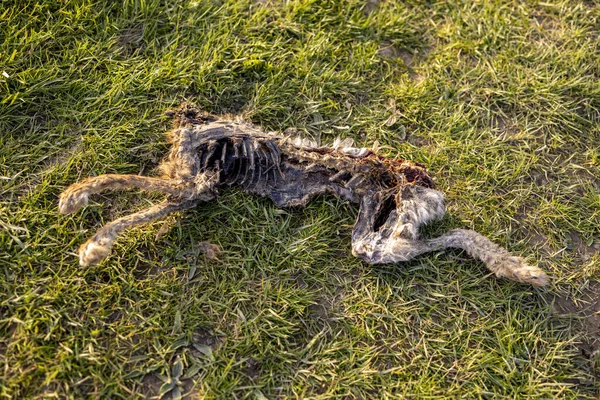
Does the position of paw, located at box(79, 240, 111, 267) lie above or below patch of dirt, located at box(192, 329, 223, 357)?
above

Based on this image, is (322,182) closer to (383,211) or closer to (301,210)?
(301,210)

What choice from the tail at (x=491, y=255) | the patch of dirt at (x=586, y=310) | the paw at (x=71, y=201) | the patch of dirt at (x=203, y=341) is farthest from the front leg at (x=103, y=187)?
the patch of dirt at (x=586, y=310)

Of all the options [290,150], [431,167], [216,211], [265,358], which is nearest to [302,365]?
[265,358]

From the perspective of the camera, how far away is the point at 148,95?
128 inches

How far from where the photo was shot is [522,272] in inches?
110

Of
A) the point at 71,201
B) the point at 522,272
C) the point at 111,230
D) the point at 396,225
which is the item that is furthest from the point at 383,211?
the point at 71,201

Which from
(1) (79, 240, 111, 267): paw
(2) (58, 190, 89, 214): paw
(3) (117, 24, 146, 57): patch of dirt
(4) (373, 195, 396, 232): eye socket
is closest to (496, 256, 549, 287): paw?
(4) (373, 195, 396, 232): eye socket

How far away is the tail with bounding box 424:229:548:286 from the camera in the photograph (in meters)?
2.81

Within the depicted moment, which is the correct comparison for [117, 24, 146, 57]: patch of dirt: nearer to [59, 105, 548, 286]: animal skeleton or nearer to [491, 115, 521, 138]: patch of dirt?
[59, 105, 548, 286]: animal skeleton

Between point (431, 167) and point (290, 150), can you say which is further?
point (431, 167)

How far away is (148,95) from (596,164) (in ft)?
9.91

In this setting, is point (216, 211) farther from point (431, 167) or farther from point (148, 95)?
point (431, 167)

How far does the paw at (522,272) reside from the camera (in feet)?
9.18

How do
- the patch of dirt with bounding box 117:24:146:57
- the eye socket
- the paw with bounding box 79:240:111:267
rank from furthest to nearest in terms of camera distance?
the patch of dirt with bounding box 117:24:146:57
the eye socket
the paw with bounding box 79:240:111:267
